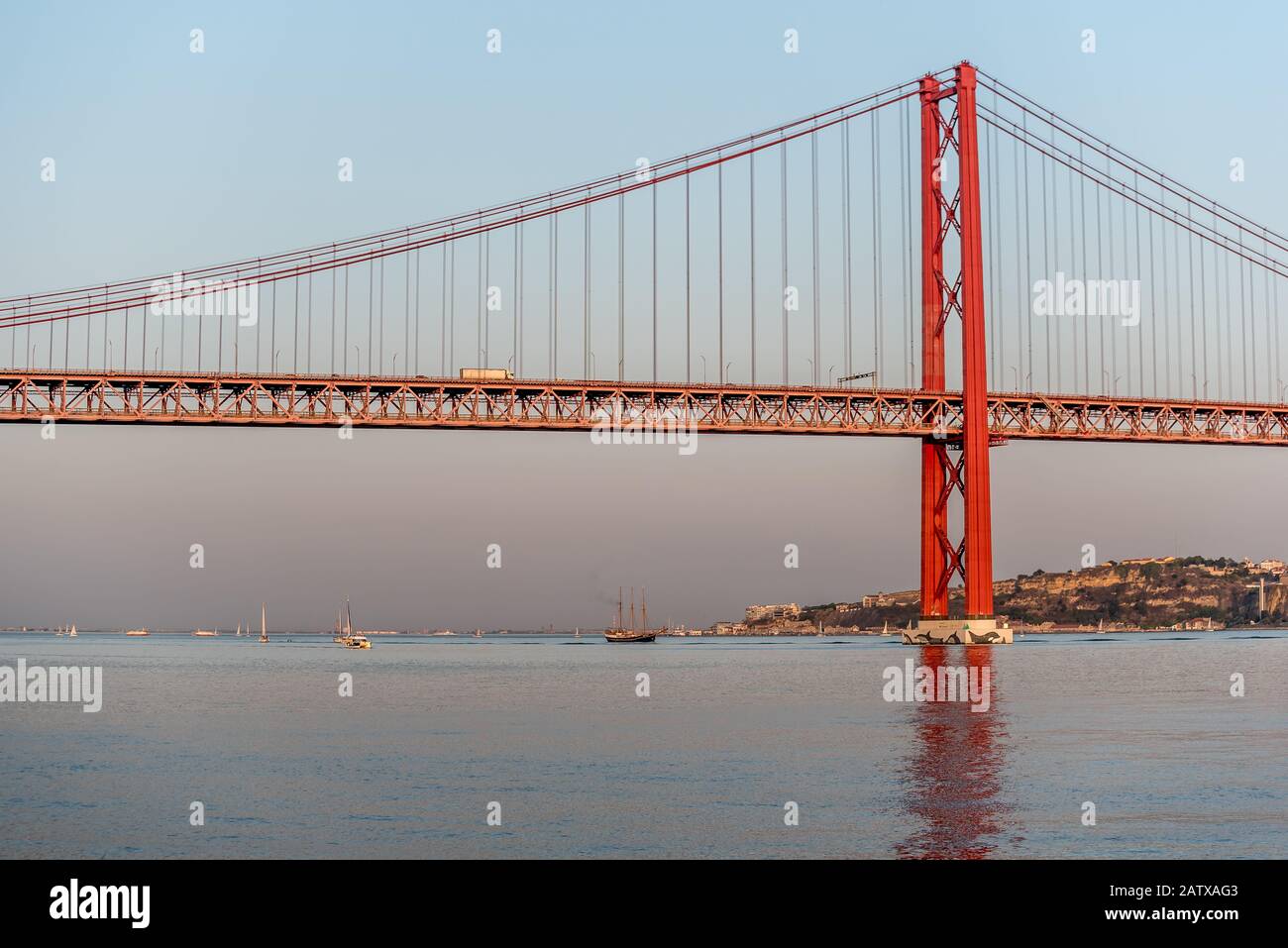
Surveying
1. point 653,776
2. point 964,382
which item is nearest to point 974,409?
point 964,382

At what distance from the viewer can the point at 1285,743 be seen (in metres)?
32.9

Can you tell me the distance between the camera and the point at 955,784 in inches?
1061

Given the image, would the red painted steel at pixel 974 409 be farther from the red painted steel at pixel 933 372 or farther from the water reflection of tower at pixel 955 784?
the water reflection of tower at pixel 955 784

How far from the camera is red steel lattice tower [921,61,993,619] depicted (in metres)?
70.6

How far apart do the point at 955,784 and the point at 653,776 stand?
5352mm

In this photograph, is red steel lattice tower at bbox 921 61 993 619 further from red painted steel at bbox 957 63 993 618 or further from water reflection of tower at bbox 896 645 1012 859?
water reflection of tower at bbox 896 645 1012 859

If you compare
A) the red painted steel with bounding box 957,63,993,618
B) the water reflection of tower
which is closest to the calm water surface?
the water reflection of tower

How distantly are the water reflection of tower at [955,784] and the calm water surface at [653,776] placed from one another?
0.08 meters

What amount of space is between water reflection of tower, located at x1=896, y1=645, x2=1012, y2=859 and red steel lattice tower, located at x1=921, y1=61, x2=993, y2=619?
26.8 m

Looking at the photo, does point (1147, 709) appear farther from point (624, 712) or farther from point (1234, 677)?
point (1234, 677)

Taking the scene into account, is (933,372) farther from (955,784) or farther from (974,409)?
(955,784)

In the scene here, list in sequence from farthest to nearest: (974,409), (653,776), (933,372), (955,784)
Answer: (933,372)
(974,409)
(653,776)
(955,784)

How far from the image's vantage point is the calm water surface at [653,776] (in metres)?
21.4

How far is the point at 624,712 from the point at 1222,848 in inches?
1057
